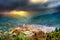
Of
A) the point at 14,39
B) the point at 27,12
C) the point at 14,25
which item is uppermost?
the point at 27,12

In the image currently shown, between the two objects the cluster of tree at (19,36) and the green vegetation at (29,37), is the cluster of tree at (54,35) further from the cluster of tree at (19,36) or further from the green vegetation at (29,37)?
the cluster of tree at (19,36)

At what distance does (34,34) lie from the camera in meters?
3.60

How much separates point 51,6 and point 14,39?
3.44 feet

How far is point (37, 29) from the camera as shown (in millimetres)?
3627

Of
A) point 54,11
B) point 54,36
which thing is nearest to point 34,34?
point 54,36

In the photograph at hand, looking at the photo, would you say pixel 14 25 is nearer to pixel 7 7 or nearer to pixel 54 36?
pixel 7 7

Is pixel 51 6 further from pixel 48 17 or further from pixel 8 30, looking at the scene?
pixel 8 30

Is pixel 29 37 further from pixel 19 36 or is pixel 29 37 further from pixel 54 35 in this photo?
pixel 54 35

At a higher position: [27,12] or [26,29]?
[27,12]

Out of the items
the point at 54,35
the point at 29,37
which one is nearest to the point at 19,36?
the point at 29,37

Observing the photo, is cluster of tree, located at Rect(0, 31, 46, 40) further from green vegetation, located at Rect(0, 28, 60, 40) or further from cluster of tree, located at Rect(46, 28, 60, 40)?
cluster of tree, located at Rect(46, 28, 60, 40)

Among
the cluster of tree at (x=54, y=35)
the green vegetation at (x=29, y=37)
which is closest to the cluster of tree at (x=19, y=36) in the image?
the green vegetation at (x=29, y=37)

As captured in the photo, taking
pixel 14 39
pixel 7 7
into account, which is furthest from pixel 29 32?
pixel 7 7

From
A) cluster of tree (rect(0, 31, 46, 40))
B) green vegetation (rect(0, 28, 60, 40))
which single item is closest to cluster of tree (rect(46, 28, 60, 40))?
green vegetation (rect(0, 28, 60, 40))
